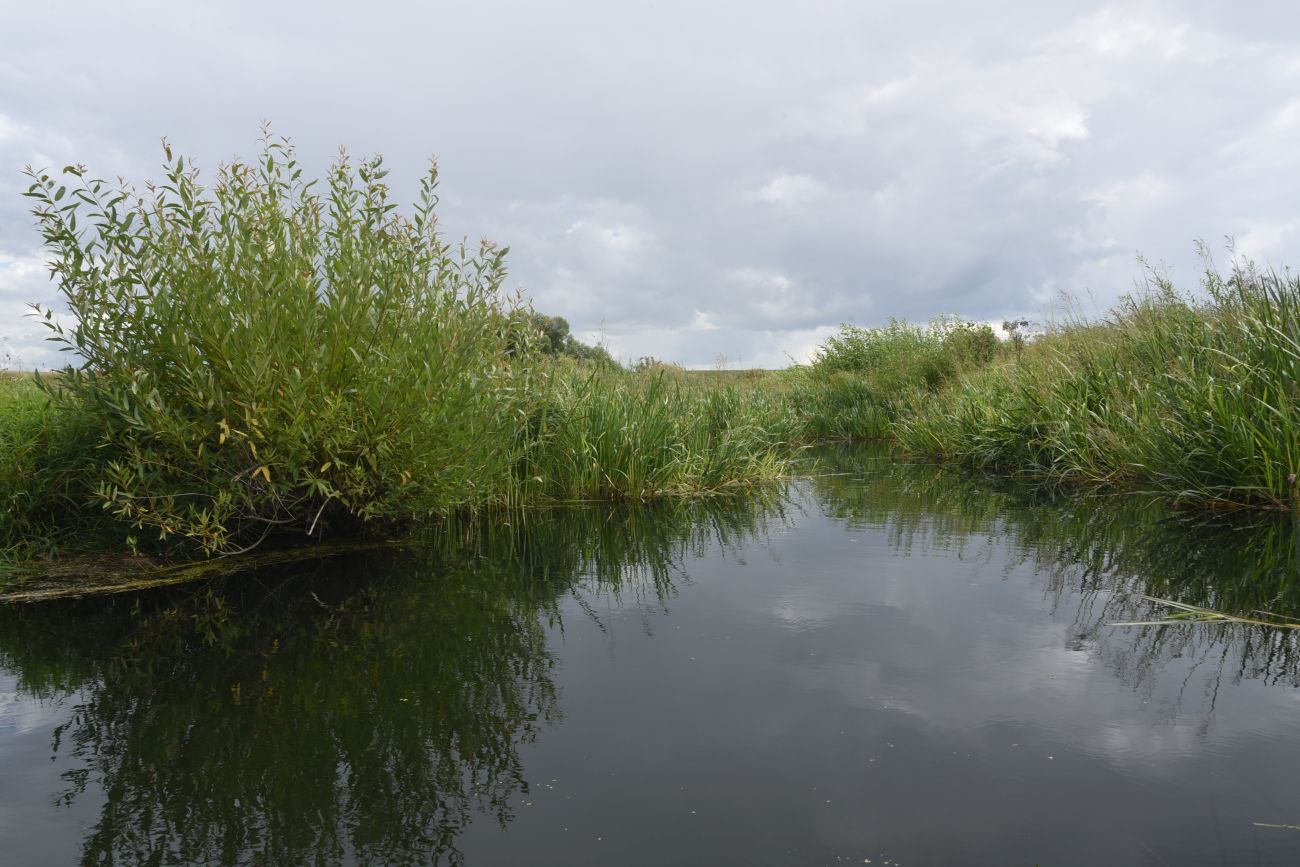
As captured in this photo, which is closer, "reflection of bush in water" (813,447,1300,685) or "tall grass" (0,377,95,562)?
"reflection of bush in water" (813,447,1300,685)

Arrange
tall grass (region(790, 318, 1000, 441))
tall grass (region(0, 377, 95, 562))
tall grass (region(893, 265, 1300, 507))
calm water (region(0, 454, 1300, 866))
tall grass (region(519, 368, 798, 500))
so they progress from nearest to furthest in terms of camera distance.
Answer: calm water (region(0, 454, 1300, 866)), tall grass (region(0, 377, 95, 562)), tall grass (region(893, 265, 1300, 507)), tall grass (region(519, 368, 798, 500)), tall grass (region(790, 318, 1000, 441))

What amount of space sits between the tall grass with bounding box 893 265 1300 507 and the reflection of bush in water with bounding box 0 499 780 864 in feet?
16.8

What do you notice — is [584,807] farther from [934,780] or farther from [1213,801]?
[1213,801]

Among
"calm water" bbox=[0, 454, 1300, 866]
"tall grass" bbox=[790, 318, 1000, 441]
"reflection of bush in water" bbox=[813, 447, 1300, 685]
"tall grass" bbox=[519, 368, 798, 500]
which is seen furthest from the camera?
"tall grass" bbox=[790, 318, 1000, 441]

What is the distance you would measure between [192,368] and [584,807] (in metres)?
3.80

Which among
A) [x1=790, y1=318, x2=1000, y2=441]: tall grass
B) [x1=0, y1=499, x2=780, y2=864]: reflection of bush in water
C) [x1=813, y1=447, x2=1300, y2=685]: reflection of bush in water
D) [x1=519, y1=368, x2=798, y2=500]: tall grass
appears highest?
[x1=790, y1=318, x2=1000, y2=441]: tall grass

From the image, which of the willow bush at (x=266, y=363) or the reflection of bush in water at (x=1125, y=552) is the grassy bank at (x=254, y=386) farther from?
the reflection of bush in water at (x=1125, y=552)

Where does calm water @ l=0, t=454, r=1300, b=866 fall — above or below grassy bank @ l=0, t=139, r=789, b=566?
below

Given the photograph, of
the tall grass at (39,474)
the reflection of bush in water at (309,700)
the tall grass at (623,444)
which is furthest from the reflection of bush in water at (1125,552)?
the tall grass at (39,474)

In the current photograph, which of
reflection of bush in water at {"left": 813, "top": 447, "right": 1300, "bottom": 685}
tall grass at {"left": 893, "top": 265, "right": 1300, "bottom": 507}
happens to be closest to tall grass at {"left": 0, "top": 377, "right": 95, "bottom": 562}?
reflection of bush in water at {"left": 813, "top": 447, "right": 1300, "bottom": 685}

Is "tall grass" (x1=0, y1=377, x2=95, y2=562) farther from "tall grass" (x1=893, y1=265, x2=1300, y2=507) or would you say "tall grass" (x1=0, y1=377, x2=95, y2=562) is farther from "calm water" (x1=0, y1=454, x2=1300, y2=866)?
"tall grass" (x1=893, y1=265, x2=1300, y2=507)

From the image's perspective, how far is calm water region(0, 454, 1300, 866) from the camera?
224 centimetres

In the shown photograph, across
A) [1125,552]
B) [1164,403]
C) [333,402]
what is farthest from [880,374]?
[333,402]

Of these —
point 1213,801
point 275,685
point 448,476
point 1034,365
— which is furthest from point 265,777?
point 1034,365
